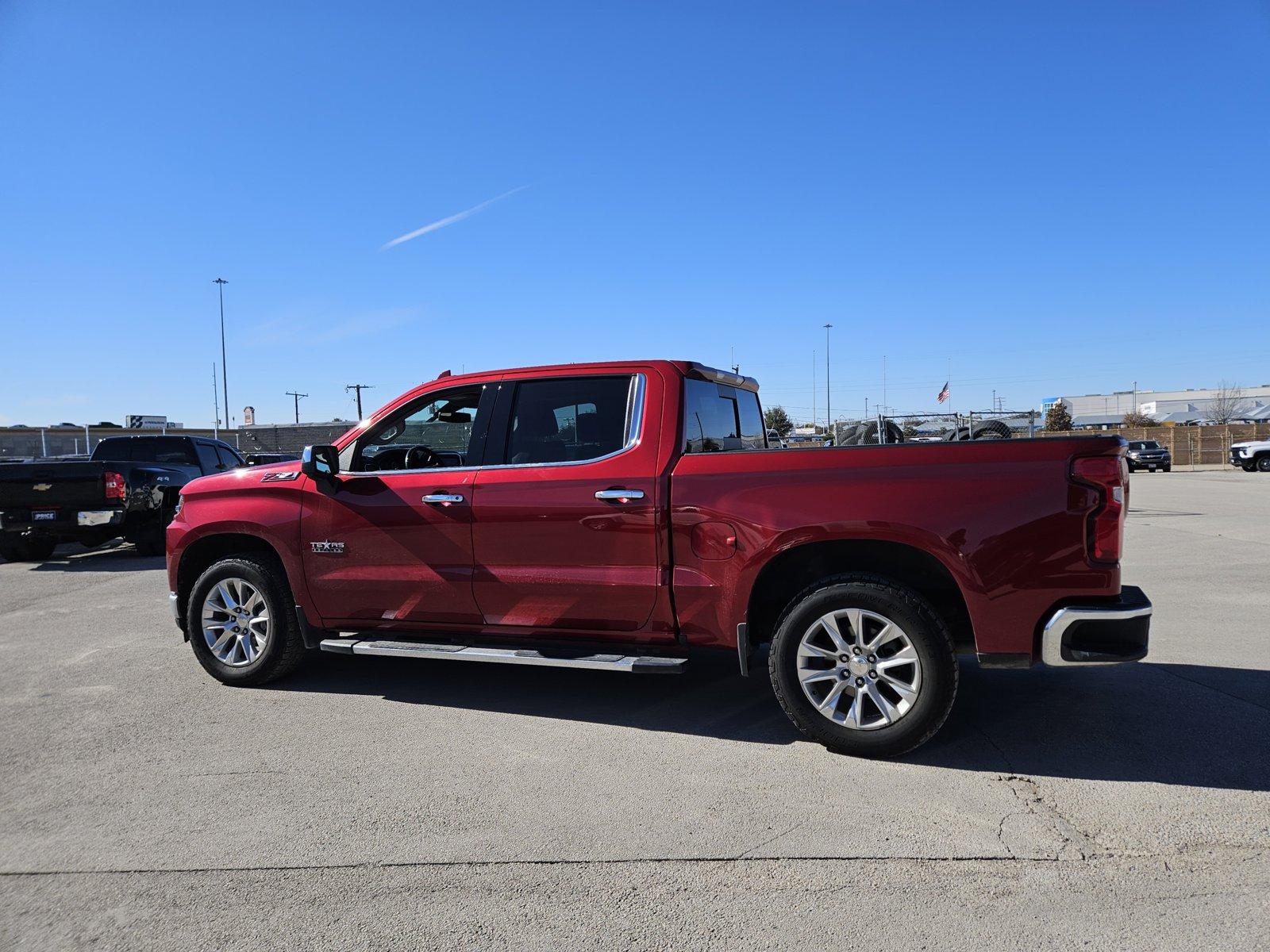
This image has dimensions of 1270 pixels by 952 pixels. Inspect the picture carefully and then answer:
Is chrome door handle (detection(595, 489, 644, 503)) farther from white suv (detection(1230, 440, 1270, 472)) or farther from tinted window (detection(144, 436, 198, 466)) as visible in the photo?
white suv (detection(1230, 440, 1270, 472))

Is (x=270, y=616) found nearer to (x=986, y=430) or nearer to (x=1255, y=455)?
(x=986, y=430)

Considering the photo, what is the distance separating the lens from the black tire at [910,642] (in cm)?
410

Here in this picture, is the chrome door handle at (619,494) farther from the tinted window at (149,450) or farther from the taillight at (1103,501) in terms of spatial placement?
the tinted window at (149,450)

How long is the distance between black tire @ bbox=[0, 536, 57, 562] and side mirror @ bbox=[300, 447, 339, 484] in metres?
9.21

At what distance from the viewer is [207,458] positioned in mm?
15016

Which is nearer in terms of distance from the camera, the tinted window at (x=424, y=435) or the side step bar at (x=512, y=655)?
the side step bar at (x=512, y=655)

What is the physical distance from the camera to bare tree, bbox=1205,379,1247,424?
90875 mm

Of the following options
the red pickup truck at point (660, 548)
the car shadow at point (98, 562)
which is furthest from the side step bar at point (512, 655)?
the car shadow at point (98, 562)

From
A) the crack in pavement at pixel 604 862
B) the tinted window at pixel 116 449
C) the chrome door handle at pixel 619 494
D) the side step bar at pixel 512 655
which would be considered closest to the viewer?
the crack in pavement at pixel 604 862

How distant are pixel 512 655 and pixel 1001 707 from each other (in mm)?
2737

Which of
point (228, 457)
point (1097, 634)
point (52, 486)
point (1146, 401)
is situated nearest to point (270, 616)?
point (1097, 634)

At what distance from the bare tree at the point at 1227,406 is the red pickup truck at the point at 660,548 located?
9673 centimetres

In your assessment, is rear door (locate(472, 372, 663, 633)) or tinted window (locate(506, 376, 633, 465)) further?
tinted window (locate(506, 376, 633, 465))

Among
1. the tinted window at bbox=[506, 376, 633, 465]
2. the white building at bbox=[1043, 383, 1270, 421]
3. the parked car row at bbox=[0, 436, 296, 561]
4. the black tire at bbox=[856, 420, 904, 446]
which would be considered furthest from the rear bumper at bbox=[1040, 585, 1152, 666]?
the white building at bbox=[1043, 383, 1270, 421]
